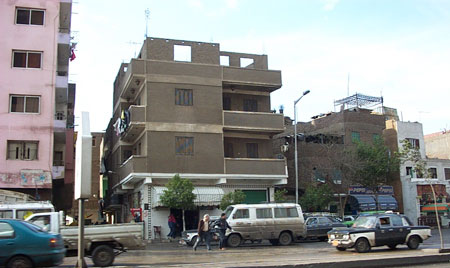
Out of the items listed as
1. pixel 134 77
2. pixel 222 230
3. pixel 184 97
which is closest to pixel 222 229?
pixel 222 230

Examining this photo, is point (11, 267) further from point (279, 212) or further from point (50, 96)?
point (50, 96)

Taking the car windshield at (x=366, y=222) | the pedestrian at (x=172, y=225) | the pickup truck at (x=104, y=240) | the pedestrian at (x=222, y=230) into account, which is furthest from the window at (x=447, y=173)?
the pickup truck at (x=104, y=240)

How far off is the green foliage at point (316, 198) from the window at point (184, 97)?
37.7ft

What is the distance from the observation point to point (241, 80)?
36.4m

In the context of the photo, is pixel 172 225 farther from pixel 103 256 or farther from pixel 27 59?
pixel 103 256

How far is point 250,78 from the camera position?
36.8 m

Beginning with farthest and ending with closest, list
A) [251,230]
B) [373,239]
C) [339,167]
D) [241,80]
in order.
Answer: [339,167], [241,80], [251,230], [373,239]

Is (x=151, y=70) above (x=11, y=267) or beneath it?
above

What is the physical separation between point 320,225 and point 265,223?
459cm

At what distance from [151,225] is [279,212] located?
10.9 metres

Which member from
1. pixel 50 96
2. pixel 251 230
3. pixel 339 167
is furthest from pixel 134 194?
pixel 339 167

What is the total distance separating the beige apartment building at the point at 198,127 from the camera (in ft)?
109

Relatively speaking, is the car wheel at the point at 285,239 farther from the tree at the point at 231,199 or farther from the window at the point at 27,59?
the window at the point at 27,59

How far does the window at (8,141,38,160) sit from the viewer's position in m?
31.2
